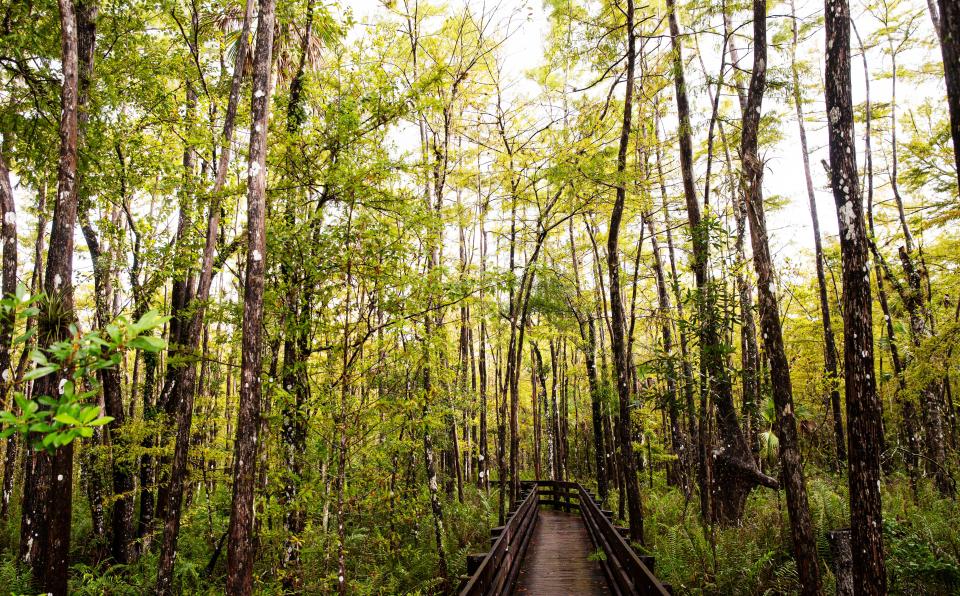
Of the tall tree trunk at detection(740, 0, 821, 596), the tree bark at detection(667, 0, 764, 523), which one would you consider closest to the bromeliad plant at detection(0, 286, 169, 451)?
the tall tree trunk at detection(740, 0, 821, 596)

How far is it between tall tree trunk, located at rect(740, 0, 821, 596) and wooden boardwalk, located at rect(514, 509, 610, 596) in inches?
127

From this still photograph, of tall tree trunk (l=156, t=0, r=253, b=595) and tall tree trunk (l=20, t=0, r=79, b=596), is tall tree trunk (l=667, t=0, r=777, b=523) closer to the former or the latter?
tall tree trunk (l=156, t=0, r=253, b=595)

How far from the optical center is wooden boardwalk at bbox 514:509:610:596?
26.6 feet

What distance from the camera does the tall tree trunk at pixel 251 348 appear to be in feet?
17.3

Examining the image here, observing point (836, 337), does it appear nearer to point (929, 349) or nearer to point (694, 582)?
point (929, 349)

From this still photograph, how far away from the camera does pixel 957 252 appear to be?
11719 millimetres

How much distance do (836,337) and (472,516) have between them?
1668cm

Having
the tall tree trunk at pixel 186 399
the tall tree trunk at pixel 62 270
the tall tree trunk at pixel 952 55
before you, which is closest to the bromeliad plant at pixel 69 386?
the tall tree trunk at pixel 186 399

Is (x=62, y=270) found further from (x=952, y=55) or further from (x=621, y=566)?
(x=952, y=55)

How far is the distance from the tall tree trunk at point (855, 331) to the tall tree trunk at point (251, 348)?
6622mm

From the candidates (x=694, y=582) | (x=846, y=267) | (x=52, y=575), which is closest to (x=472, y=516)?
(x=694, y=582)

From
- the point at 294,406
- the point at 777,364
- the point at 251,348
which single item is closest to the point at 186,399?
the point at 294,406

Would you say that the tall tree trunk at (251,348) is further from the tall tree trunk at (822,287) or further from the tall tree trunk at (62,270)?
the tall tree trunk at (822,287)

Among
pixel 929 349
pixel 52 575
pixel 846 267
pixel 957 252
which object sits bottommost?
pixel 52 575
